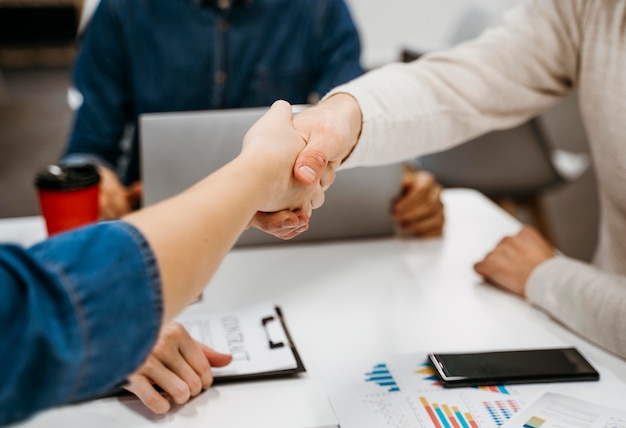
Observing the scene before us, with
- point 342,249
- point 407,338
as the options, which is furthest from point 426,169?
point 407,338

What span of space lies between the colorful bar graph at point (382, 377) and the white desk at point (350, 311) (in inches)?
1.5

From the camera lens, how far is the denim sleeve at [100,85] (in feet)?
4.82

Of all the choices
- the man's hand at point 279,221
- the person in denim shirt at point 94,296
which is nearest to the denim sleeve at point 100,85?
the man's hand at point 279,221

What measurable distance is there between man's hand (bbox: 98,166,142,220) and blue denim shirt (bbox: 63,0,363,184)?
0.19 meters

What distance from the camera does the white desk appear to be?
70cm

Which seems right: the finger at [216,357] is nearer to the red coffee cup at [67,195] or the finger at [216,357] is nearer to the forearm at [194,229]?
the forearm at [194,229]

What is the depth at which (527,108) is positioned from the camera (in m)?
1.09

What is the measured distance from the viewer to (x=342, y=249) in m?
1.17

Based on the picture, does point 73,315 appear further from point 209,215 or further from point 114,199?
point 114,199

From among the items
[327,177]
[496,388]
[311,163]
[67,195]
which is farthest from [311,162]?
[67,195]

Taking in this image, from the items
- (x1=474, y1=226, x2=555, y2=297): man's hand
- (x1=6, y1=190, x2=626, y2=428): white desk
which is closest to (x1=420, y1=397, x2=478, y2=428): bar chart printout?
(x1=6, y1=190, x2=626, y2=428): white desk

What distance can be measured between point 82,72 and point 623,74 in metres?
1.15

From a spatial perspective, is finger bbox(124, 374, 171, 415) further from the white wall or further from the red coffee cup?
the white wall

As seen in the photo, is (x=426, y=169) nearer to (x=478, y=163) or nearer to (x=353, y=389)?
(x=478, y=163)
